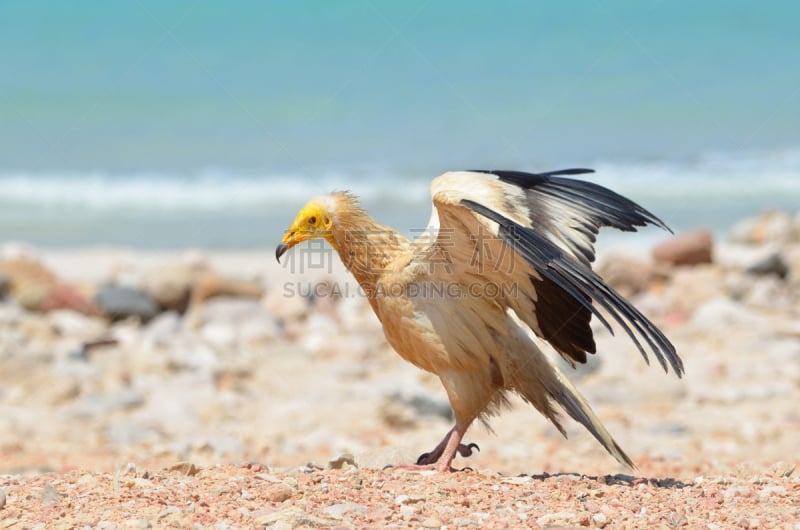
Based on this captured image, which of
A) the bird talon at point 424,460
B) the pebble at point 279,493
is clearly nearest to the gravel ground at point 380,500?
the pebble at point 279,493

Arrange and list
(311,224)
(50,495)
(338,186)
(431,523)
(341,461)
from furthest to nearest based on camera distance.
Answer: (338,186) → (311,224) → (341,461) → (50,495) → (431,523)

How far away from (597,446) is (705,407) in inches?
103

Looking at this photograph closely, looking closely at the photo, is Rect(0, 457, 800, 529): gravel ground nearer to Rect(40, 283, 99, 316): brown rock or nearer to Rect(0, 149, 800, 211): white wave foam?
Rect(40, 283, 99, 316): brown rock

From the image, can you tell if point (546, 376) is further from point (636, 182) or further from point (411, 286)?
point (636, 182)

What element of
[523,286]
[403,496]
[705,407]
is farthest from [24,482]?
[705,407]

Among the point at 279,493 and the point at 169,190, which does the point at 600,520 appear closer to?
the point at 279,493

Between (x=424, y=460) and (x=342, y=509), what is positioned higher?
(x=424, y=460)

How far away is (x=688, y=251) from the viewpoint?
18.8 metres

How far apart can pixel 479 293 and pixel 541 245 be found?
907 mm

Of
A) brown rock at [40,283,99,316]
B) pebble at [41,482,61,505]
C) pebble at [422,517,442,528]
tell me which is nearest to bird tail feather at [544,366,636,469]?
pebble at [422,517,442,528]

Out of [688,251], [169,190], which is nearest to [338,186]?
[169,190]

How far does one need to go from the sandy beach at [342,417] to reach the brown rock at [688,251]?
0.22 m

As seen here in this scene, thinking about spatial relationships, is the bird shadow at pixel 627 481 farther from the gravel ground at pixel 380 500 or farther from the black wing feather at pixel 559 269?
the black wing feather at pixel 559 269

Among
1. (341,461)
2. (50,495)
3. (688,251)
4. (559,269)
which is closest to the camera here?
(50,495)
